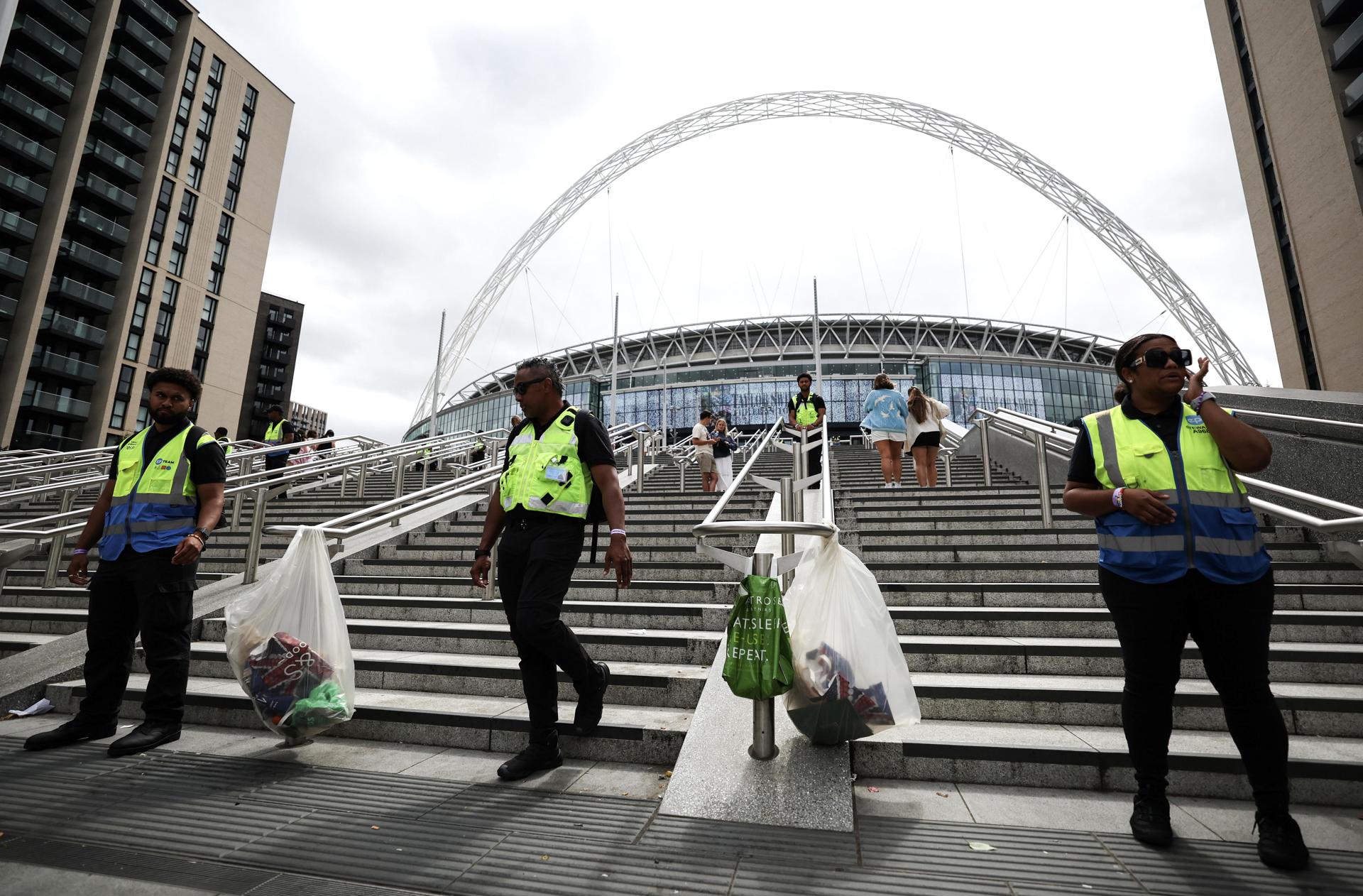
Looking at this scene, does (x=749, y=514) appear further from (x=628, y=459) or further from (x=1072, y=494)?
(x=1072, y=494)

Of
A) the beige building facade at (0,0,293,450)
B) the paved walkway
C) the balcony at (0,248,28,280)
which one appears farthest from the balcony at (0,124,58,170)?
the paved walkway

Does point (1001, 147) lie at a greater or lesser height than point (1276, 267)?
greater

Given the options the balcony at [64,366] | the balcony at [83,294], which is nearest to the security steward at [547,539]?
the balcony at [64,366]

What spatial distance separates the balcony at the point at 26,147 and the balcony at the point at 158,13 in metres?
10.0

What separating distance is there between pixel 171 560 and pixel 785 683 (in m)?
2.85

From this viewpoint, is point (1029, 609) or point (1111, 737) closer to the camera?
point (1111, 737)

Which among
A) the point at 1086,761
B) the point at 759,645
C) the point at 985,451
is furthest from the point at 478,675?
the point at 985,451

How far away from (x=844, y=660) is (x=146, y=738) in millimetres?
3073

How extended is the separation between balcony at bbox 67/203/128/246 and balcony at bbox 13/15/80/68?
709 cm

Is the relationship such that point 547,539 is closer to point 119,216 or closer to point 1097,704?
point 1097,704

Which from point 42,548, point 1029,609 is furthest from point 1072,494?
point 42,548

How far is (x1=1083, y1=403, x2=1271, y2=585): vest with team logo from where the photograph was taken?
6.90 feet

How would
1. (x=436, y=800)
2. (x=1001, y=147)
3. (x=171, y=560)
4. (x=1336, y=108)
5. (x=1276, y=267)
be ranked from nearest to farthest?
(x=436, y=800) → (x=171, y=560) → (x=1336, y=108) → (x=1276, y=267) → (x=1001, y=147)

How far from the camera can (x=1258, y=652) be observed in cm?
208
